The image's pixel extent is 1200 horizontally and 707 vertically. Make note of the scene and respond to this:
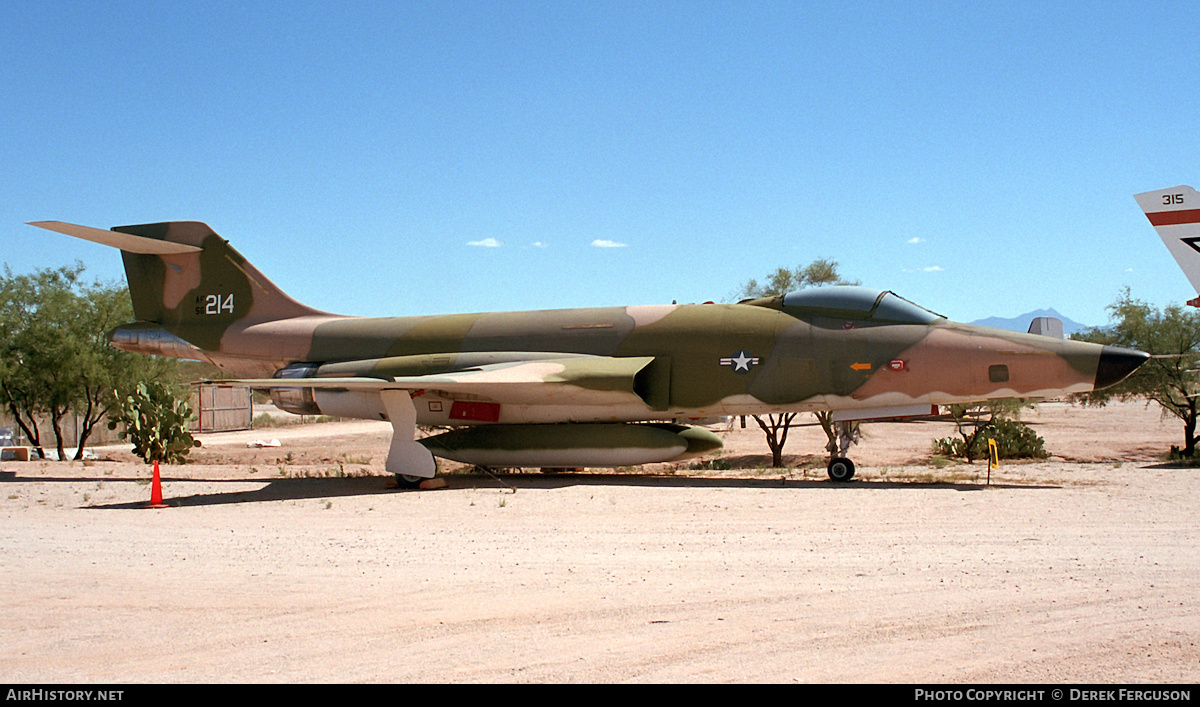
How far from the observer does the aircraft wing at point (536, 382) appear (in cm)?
1289

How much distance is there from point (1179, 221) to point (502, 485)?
9711 millimetres

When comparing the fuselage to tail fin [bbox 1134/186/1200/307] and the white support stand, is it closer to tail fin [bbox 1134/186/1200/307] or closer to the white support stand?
the white support stand

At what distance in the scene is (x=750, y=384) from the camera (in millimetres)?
13359

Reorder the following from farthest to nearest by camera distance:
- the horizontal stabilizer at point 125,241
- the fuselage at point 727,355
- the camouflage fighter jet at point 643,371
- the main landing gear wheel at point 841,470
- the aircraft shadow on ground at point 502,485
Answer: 1. the horizontal stabilizer at point 125,241
2. the main landing gear wheel at point 841,470
3. the camouflage fighter jet at point 643,371
4. the fuselage at point 727,355
5. the aircraft shadow on ground at point 502,485

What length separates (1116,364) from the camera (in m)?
11.6

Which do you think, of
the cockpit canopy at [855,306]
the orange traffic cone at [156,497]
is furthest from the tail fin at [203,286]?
the cockpit canopy at [855,306]

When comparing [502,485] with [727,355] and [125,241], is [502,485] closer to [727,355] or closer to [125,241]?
[727,355]

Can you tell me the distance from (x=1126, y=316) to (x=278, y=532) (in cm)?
1954

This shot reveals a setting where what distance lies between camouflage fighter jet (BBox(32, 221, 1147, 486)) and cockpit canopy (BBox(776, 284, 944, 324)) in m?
0.02

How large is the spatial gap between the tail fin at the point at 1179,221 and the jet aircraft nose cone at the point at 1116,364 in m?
2.45

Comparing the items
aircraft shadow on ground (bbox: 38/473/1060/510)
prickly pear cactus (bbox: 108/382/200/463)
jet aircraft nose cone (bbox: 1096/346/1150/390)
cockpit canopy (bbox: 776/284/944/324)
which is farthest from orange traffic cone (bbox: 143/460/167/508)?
jet aircraft nose cone (bbox: 1096/346/1150/390)

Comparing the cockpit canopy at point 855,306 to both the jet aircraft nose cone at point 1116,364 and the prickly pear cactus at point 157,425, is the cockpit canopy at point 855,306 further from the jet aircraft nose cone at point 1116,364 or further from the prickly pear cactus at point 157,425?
the prickly pear cactus at point 157,425

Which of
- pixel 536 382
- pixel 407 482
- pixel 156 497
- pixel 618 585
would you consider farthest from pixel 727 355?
pixel 156 497
